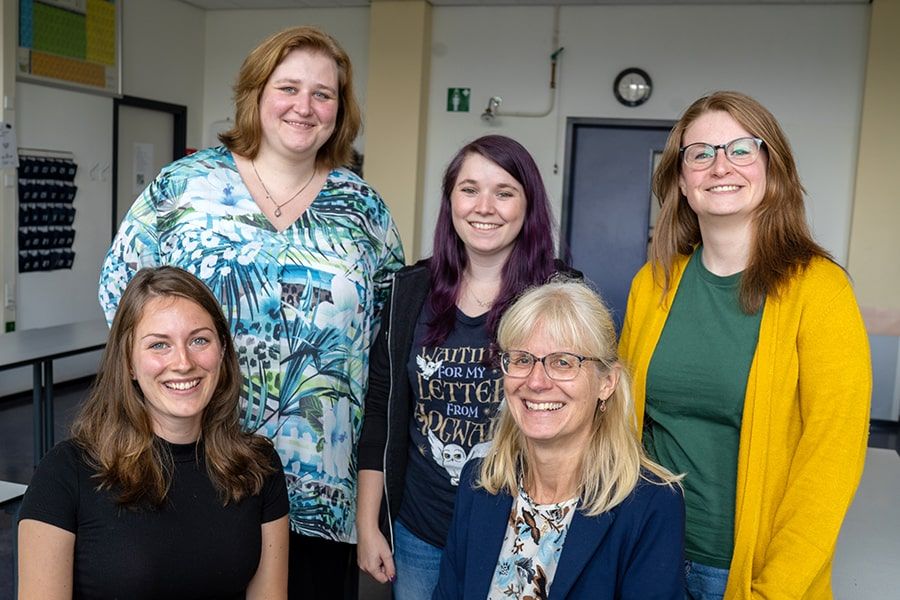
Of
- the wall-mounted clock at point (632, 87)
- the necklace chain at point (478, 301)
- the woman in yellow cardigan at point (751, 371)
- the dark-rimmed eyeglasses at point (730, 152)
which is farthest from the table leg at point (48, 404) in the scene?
the wall-mounted clock at point (632, 87)

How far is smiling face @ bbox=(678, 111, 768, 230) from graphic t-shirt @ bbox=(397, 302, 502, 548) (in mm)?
496

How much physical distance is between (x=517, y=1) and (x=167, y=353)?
522 centimetres

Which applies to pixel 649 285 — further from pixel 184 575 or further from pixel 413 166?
pixel 413 166

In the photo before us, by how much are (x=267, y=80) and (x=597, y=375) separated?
962 mm

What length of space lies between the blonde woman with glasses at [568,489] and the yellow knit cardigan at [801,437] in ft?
0.41

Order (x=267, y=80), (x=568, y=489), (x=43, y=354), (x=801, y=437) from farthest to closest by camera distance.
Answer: (x=43, y=354)
(x=267, y=80)
(x=568, y=489)
(x=801, y=437)

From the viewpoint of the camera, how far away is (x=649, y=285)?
63.7 inches

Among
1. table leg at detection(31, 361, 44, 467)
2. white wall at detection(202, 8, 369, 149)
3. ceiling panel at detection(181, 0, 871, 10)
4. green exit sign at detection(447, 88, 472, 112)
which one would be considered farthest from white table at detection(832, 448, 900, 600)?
white wall at detection(202, 8, 369, 149)

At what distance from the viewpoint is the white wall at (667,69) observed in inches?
230

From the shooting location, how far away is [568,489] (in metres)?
1.49

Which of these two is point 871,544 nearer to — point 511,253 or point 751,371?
point 751,371

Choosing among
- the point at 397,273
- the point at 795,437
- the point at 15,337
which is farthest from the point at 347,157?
the point at 15,337

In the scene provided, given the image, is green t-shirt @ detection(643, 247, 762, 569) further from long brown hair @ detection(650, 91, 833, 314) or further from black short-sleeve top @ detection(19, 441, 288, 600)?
black short-sleeve top @ detection(19, 441, 288, 600)

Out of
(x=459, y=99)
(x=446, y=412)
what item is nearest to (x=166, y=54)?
(x=459, y=99)
